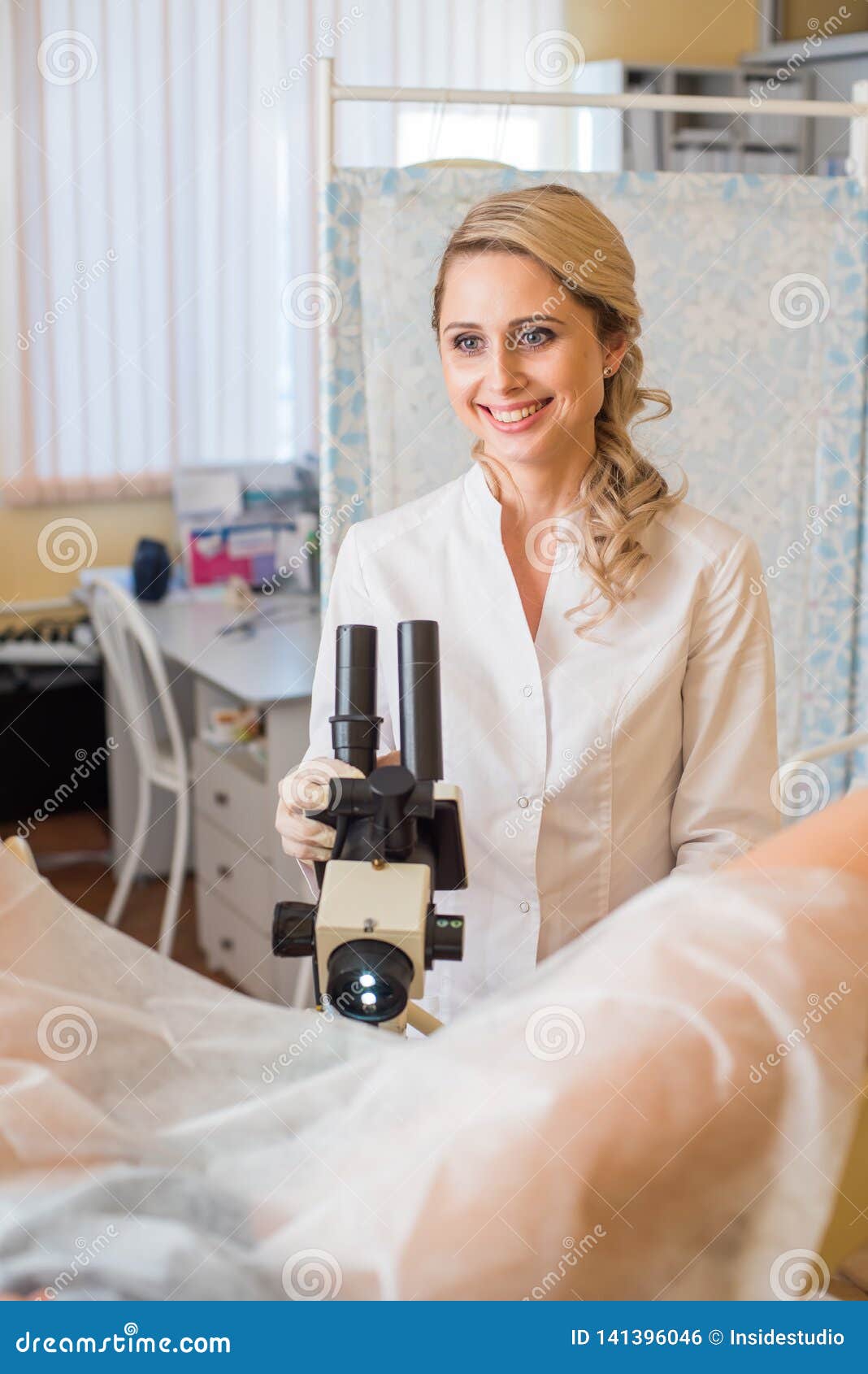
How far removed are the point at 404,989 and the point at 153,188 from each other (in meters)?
3.45

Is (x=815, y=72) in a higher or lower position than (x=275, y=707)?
higher

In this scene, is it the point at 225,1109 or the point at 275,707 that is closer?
the point at 225,1109

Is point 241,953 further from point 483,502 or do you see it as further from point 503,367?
point 503,367

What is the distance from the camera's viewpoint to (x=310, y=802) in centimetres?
92

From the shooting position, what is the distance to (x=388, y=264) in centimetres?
184

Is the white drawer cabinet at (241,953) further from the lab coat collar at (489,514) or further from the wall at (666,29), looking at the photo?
the wall at (666,29)

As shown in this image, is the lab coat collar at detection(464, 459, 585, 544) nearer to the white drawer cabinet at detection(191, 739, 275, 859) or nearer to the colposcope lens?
the colposcope lens

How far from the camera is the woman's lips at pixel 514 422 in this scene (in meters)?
1.27

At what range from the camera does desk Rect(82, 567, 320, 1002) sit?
2543 mm

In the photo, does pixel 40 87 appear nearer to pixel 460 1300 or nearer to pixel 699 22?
pixel 699 22

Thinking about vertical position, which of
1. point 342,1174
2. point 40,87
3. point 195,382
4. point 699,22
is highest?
point 699,22

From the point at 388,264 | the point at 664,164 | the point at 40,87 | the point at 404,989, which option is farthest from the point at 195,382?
the point at 404,989

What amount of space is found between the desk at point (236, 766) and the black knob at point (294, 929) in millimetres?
1469
